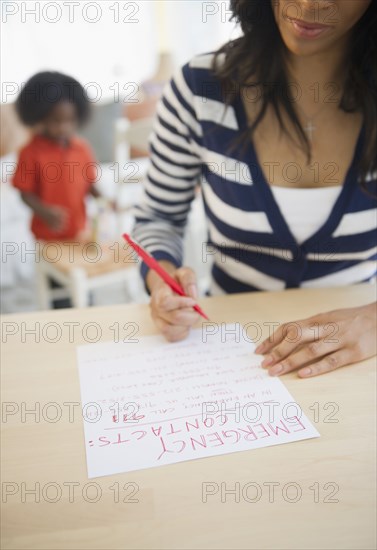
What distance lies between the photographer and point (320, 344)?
637 mm

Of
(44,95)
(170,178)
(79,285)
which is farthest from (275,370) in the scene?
(44,95)

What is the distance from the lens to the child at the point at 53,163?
73.6 inches

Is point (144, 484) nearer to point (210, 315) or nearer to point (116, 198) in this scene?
point (210, 315)

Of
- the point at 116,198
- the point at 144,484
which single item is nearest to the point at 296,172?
the point at 144,484

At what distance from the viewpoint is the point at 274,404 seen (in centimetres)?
57

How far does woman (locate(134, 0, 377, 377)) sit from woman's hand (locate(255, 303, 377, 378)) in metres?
0.15

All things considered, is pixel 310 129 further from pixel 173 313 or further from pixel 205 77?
pixel 173 313

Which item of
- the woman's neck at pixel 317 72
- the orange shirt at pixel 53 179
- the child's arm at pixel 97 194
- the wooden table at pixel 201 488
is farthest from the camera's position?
the child's arm at pixel 97 194

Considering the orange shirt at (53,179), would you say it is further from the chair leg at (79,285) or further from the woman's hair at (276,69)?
the woman's hair at (276,69)

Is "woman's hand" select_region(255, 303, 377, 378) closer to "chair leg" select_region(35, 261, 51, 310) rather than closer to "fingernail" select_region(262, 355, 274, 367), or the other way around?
"fingernail" select_region(262, 355, 274, 367)

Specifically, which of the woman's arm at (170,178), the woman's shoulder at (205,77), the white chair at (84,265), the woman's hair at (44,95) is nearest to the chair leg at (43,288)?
the white chair at (84,265)

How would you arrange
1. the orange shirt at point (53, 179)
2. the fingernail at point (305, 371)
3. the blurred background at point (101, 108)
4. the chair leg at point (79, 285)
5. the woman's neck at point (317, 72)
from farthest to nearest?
the orange shirt at point (53, 179), the blurred background at point (101, 108), the chair leg at point (79, 285), the woman's neck at point (317, 72), the fingernail at point (305, 371)

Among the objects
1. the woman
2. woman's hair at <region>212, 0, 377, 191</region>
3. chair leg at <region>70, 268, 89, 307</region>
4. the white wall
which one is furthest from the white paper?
the white wall

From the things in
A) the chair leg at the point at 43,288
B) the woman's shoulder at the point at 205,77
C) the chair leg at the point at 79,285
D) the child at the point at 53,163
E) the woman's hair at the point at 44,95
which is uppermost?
the woman's shoulder at the point at 205,77
